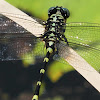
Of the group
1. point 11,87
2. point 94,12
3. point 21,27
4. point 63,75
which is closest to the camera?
point 94,12

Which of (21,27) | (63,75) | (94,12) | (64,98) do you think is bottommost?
(64,98)

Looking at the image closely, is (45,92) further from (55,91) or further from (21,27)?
(21,27)

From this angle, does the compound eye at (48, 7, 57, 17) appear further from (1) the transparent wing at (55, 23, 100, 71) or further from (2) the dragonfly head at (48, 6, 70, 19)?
(1) the transparent wing at (55, 23, 100, 71)

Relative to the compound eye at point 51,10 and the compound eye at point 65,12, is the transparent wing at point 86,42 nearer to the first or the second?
the compound eye at point 65,12

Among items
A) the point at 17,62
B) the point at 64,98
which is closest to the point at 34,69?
the point at 17,62

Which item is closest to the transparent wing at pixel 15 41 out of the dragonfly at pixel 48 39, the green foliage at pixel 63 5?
the dragonfly at pixel 48 39

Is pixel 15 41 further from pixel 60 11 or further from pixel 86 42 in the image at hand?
pixel 86 42

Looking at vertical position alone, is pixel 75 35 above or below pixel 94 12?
below
